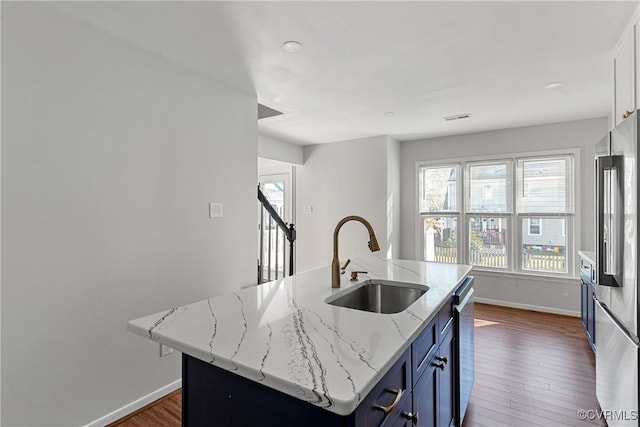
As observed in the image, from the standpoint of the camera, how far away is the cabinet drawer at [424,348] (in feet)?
4.09

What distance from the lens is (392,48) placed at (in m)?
2.28

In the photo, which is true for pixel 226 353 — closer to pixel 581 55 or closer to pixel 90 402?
pixel 90 402

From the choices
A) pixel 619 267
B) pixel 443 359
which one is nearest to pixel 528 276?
pixel 619 267

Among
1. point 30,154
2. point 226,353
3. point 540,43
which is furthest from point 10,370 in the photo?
point 540,43

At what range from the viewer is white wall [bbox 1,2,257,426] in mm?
1709

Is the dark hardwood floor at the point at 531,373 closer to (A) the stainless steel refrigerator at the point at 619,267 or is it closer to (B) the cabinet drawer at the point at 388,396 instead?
(A) the stainless steel refrigerator at the point at 619,267

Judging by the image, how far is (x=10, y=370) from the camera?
1677mm

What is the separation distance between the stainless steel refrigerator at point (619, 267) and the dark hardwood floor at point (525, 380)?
0.40m

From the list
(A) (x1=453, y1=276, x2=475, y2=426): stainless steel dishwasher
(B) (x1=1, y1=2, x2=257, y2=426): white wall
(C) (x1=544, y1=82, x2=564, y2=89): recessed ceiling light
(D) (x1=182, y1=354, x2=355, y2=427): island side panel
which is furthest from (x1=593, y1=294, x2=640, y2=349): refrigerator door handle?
(B) (x1=1, y1=2, x2=257, y2=426): white wall

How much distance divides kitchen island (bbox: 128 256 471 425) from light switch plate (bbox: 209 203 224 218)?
1.30 meters

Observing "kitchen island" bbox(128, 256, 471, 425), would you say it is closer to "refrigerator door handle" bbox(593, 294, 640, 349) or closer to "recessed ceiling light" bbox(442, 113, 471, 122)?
"refrigerator door handle" bbox(593, 294, 640, 349)

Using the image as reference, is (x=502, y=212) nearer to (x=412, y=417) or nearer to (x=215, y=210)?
(x=215, y=210)

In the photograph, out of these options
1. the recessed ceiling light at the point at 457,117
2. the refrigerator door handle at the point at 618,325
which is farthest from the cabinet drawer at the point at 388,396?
the recessed ceiling light at the point at 457,117

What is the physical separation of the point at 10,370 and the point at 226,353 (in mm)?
1520
